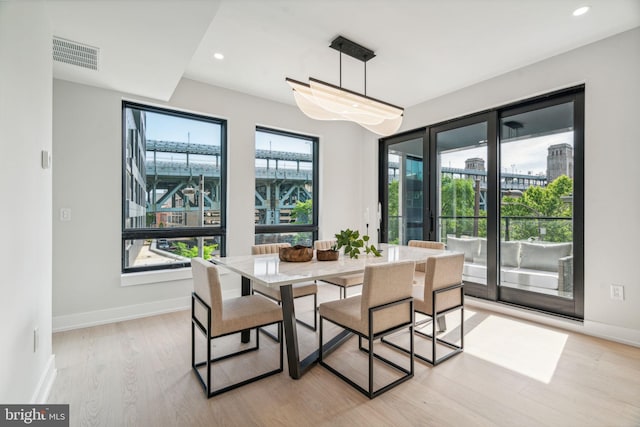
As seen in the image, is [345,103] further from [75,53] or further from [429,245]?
[75,53]

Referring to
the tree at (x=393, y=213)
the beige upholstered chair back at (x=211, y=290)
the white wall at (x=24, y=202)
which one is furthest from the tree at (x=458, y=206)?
the white wall at (x=24, y=202)

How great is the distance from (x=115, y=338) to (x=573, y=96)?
16.2 feet

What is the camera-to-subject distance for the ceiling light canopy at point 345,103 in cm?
241

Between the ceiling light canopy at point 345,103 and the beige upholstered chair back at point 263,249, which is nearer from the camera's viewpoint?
the ceiling light canopy at point 345,103

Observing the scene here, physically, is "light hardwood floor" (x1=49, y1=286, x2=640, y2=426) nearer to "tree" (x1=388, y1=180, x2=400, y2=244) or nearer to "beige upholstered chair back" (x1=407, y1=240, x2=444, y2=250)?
"beige upholstered chair back" (x1=407, y1=240, x2=444, y2=250)

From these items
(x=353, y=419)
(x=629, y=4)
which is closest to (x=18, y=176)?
(x=353, y=419)

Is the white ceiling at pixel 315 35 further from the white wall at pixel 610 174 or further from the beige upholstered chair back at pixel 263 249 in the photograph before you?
the beige upholstered chair back at pixel 263 249

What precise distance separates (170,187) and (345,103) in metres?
2.37

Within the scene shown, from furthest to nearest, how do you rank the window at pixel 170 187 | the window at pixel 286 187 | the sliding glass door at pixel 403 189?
1. the sliding glass door at pixel 403 189
2. the window at pixel 286 187
3. the window at pixel 170 187

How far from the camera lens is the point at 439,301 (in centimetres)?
232

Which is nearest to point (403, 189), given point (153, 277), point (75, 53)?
point (153, 277)

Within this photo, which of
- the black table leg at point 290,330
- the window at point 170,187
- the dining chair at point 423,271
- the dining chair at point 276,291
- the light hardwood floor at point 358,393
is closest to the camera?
the light hardwood floor at point 358,393

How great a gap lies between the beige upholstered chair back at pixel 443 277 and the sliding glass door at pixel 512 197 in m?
1.45

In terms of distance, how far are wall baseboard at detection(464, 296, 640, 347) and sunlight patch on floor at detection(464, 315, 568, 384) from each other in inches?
6.8
